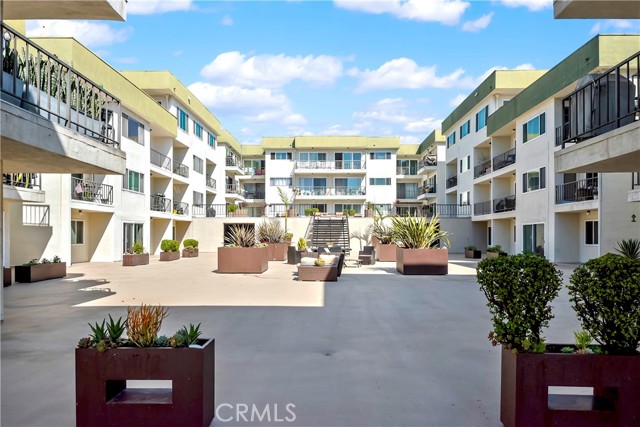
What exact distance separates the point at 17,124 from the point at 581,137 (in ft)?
30.4

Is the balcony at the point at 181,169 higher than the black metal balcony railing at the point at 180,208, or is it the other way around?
the balcony at the point at 181,169

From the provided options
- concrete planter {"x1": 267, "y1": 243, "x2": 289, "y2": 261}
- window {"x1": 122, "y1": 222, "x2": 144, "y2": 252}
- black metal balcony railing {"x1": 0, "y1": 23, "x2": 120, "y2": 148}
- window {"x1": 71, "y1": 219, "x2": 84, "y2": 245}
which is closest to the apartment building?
black metal balcony railing {"x1": 0, "y1": 23, "x2": 120, "y2": 148}

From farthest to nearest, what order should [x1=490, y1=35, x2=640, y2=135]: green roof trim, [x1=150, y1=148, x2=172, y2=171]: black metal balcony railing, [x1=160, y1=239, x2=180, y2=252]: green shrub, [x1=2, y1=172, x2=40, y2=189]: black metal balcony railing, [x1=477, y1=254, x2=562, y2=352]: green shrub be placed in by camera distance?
[x1=150, y1=148, x2=172, y2=171]: black metal balcony railing
[x1=160, y1=239, x2=180, y2=252]: green shrub
[x1=490, y1=35, x2=640, y2=135]: green roof trim
[x1=2, y1=172, x2=40, y2=189]: black metal balcony railing
[x1=477, y1=254, x2=562, y2=352]: green shrub

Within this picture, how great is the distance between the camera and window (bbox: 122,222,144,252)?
27.9m

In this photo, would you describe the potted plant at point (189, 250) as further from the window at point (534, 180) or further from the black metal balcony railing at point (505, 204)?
the window at point (534, 180)

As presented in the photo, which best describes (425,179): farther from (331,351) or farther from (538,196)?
(331,351)

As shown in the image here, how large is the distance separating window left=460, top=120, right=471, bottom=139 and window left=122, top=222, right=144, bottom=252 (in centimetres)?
2631

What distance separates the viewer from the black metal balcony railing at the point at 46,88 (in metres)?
7.50

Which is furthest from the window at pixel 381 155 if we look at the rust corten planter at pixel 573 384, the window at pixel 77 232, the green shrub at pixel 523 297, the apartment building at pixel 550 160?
the rust corten planter at pixel 573 384

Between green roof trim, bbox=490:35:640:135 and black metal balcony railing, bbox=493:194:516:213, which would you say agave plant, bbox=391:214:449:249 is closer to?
green roof trim, bbox=490:35:640:135

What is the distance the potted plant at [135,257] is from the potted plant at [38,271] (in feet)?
18.2

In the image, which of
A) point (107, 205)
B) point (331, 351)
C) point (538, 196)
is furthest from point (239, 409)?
point (538, 196)

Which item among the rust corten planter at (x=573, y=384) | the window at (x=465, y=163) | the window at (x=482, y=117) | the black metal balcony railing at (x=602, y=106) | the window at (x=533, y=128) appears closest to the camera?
the rust corten planter at (x=573, y=384)

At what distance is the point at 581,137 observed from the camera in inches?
335
